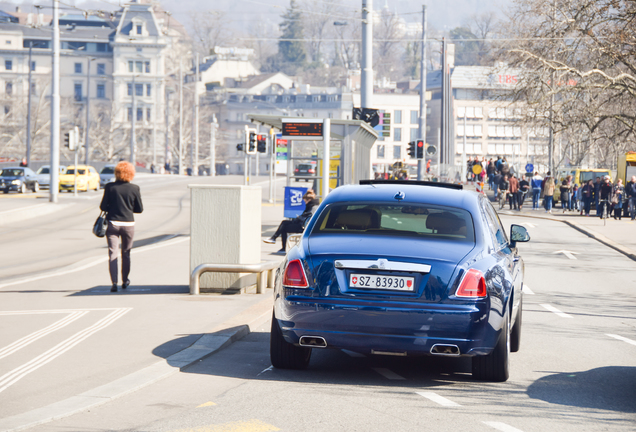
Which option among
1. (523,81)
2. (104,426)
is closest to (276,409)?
(104,426)

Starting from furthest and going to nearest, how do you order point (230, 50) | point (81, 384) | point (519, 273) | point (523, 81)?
point (230, 50) < point (523, 81) < point (519, 273) < point (81, 384)

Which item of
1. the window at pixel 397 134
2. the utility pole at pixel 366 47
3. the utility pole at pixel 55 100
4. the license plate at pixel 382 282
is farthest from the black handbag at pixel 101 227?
the window at pixel 397 134

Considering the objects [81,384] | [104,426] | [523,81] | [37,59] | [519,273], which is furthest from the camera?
[37,59]

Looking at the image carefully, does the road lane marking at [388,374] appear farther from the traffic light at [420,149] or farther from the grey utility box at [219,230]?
the traffic light at [420,149]

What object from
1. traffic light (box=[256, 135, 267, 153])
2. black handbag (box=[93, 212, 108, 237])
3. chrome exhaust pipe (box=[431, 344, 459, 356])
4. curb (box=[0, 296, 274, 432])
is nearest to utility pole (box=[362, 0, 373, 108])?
black handbag (box=[93, 212, 108, 237])

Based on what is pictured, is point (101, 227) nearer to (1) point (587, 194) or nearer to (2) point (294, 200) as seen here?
(2) point (294, 200)

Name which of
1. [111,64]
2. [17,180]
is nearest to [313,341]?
[17,180]

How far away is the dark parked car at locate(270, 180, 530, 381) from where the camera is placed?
6.42 m

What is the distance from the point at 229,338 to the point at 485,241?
2.57 meters

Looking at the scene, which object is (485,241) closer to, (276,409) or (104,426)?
(276,409)

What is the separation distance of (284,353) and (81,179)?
4869 cm

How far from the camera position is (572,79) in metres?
34.6

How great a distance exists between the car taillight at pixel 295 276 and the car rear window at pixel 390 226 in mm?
473

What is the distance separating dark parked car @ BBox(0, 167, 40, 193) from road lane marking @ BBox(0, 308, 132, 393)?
143 feet
